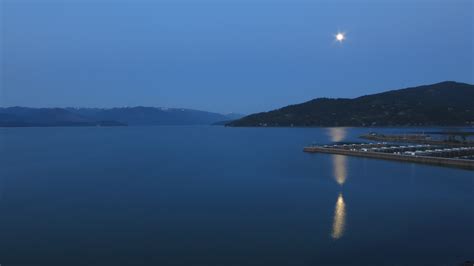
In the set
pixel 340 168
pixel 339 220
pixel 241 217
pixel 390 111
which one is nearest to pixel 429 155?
pixel 340 168

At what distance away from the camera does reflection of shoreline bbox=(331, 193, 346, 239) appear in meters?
16.0

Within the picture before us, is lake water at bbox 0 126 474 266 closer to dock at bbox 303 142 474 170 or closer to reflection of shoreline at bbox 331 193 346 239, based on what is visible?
reflection of shoreline at bbox 331 193 346 239

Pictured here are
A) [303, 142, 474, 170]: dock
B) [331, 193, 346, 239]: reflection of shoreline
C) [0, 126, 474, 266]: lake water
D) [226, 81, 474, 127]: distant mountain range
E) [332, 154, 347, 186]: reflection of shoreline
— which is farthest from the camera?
[226, 81, 474, 127]: distant mountain range

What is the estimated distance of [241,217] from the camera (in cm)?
1872

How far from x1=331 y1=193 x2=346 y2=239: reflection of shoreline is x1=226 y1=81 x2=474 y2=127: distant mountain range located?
405 ft

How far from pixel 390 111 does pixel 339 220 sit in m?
142

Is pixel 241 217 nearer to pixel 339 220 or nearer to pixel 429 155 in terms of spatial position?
pixel 339 220

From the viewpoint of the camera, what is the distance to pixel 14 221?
18484 mm

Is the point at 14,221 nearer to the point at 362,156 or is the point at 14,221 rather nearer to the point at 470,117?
the point at 362,156

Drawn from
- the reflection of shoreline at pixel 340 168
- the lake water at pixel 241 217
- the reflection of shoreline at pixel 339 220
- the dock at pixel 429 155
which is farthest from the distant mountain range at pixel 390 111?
the reflection of shoreline at pixel 339 220

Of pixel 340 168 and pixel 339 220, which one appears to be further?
pixel 340 168

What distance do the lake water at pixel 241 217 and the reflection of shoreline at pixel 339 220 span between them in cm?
6

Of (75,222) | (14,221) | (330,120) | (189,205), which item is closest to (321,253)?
(189,205)

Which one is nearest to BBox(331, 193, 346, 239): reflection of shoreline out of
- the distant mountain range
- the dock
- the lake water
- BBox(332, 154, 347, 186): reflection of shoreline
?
the lake water
